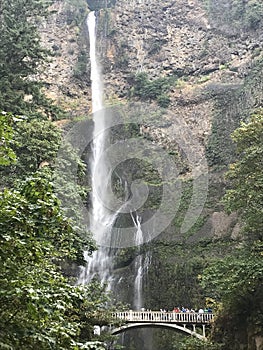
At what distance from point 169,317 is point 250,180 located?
730 cm

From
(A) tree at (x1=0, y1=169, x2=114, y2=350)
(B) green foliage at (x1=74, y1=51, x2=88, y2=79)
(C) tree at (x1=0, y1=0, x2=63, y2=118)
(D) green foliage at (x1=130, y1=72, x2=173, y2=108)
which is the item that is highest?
(B) green foliage at (x1=74, y1=51, x2=88, y2=79)

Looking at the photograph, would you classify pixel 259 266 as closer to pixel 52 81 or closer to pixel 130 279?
pixel 130 279

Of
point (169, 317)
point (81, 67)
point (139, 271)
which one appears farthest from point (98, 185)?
point (81, 67)

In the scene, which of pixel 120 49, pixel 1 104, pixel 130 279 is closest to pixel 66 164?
pixel 1 104

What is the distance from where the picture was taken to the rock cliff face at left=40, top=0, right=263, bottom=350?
28609 millimetres

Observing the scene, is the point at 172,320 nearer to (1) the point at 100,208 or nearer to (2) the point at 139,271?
(2) the point at 139,271

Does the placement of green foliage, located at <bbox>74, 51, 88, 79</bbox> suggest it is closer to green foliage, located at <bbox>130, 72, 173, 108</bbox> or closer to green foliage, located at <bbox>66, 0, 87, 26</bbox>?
green foliage, located at <bbox>66, 0, 87, 26</bbox>

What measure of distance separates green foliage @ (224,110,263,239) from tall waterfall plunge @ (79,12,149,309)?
508 centimetres

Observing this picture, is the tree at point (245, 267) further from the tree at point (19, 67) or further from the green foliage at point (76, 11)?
the green foliage at point (76, 11)

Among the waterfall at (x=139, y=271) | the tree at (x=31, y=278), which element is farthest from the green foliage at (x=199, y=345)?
the waterfall at (x=139, y=271)

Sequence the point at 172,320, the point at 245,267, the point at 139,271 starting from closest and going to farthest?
1. the point at 245,267
2. the point at 172,320
3. the point at 139,271

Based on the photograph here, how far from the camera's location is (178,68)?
3556 centimetres

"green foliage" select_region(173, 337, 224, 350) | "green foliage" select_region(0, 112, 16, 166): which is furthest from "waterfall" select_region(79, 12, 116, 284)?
"green foliage" select_region(0, 112, 16, 166)

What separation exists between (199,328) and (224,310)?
4.68 meters
